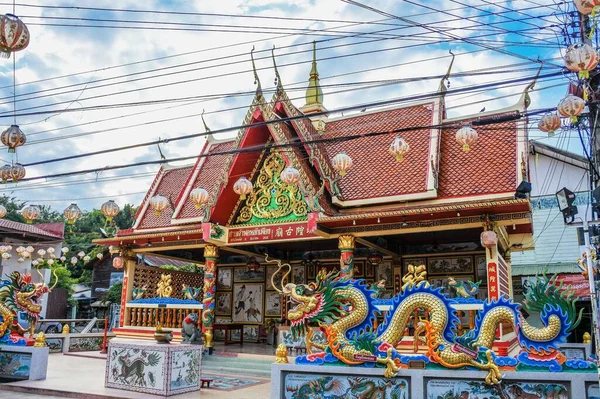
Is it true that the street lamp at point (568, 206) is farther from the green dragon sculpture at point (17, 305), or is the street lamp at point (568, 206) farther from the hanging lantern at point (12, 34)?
the green dragon sculpture at point (17, 305)

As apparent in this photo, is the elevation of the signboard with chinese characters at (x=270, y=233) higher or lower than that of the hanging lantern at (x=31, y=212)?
lower

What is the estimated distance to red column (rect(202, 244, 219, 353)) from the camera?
1309cm

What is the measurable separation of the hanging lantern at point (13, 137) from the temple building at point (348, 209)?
3444 millimetres

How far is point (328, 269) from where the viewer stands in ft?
51.4

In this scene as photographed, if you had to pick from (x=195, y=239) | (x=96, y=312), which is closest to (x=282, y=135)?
(x=195, y=239)

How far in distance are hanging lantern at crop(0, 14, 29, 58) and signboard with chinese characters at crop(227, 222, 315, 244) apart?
7.19 metres

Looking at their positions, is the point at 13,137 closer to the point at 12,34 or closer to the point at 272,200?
the point at 12,34

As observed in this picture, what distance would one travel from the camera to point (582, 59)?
640cm

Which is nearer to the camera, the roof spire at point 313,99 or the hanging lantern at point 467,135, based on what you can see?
the hanging lantern at point 467,135

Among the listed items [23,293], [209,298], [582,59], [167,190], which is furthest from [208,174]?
[582,59]

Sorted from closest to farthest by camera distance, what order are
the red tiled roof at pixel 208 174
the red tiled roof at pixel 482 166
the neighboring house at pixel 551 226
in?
1. the red tiled roof at pixel 482 166
2. the red tiled roof at pixel 208 174
3. the neighboring house at pixel 551 226

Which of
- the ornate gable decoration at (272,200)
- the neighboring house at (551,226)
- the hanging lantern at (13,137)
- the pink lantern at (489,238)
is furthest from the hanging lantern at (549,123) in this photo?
the neighboring house at (551,226)

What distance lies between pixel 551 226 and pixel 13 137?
54.2 ft

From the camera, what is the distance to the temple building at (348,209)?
1098 centimetres
